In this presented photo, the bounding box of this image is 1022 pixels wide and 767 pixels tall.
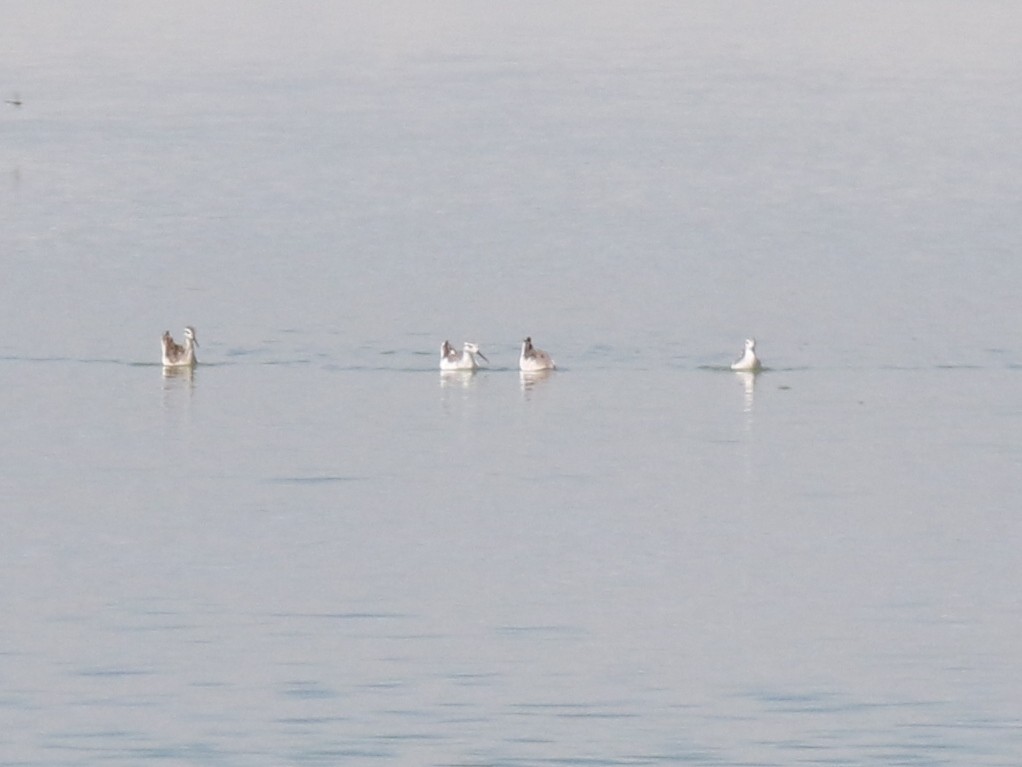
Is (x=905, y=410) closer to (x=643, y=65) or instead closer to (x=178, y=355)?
(x=178, y=355)

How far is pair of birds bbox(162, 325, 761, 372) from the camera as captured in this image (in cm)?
3278

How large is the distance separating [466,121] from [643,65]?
706 inches

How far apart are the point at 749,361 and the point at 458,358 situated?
354cm

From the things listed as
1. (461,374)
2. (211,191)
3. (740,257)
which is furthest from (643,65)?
(461,374)

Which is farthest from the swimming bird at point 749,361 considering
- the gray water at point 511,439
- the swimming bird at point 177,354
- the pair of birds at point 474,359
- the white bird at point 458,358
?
the swimming bird at point 177,354

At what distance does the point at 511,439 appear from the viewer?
28875mm

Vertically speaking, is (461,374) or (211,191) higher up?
(211,191)

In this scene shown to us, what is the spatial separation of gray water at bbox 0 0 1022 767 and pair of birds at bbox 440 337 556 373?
0.63 ft

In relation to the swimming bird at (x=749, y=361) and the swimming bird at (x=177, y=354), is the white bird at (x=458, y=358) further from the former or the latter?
the swimming bird at (x=749, y=361)

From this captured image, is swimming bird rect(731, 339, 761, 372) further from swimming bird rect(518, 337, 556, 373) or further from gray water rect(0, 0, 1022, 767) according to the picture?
swimming bird rect(518, 337, 556, 373)

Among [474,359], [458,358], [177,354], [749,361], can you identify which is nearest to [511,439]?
[458,358]

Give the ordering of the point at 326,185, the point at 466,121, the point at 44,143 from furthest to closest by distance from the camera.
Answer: the point at 466,121
the point at 44,143
the point at 326,185

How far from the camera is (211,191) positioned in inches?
2057

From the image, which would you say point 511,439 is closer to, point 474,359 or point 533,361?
point 533,361
